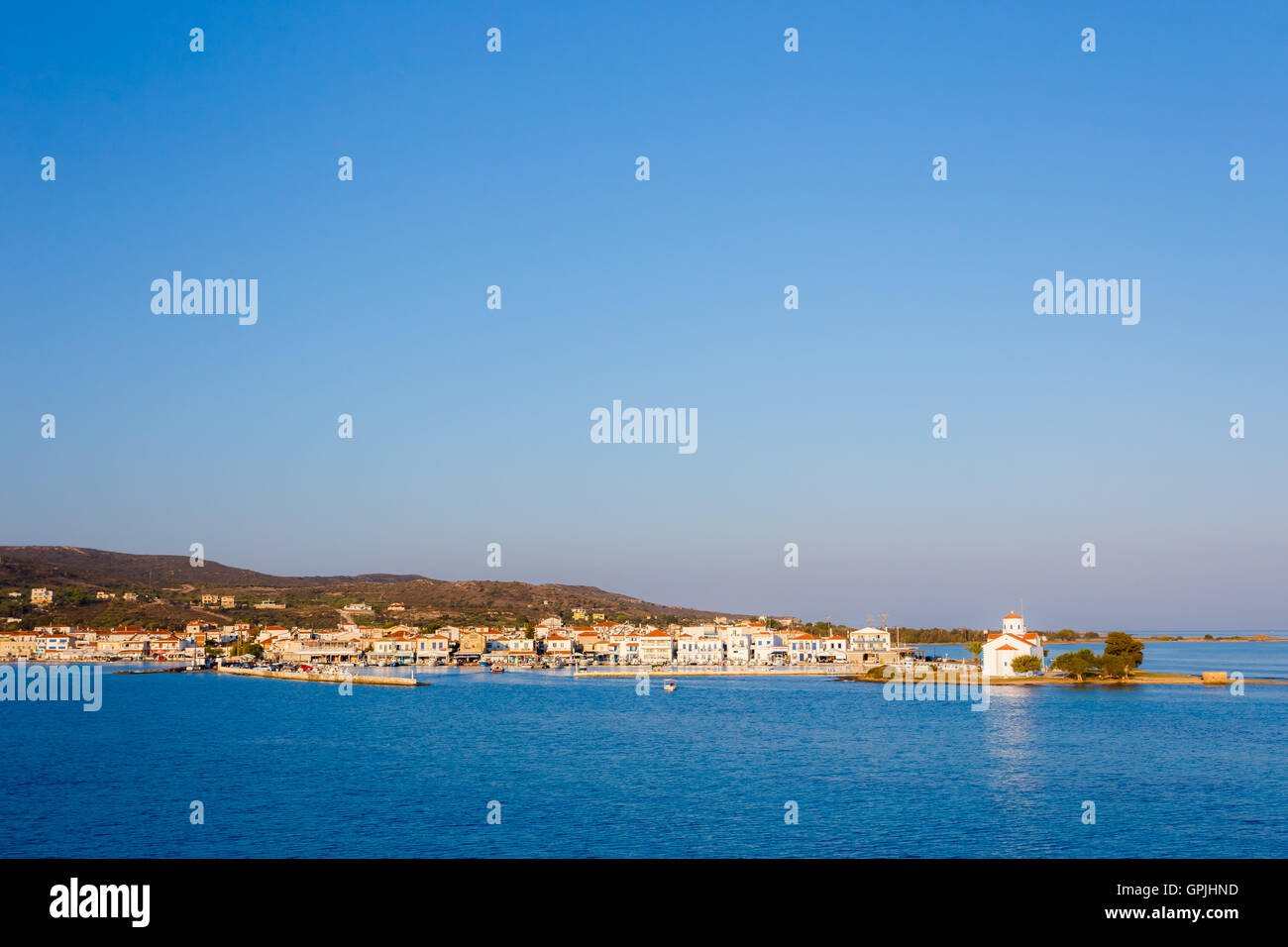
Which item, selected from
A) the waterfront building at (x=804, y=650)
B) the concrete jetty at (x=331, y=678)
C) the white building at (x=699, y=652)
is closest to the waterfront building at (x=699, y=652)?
the white building at (x=699, y=652)

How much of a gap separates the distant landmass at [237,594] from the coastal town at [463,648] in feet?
35.4

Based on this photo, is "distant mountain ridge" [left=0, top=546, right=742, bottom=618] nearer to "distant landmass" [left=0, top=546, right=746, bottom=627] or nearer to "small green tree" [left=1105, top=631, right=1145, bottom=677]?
"distant landmass" [left=0, top=546, right=746, bottom=627]

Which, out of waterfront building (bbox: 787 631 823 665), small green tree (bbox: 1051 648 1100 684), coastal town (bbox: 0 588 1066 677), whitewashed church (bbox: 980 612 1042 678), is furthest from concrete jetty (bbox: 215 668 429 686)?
small green tree (bbox: 1051 648 1100 684)

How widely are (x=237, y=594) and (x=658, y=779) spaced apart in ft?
370

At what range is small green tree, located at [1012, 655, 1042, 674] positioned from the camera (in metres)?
57.5

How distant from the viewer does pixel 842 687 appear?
60094 mm

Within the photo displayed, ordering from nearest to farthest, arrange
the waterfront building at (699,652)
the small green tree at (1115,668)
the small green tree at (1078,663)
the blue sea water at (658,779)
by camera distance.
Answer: the blue sea water at (658,779), the small green tree at (1078,663), the small green tree at (1115,668), the waterfront building at (699,652)

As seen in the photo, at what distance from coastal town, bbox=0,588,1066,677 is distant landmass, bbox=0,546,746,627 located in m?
10.8

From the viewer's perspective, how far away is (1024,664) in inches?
2261

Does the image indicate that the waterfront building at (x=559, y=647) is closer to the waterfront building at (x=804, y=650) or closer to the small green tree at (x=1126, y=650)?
the waterfront building at (x=804, y=650)

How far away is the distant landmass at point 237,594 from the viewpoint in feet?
349

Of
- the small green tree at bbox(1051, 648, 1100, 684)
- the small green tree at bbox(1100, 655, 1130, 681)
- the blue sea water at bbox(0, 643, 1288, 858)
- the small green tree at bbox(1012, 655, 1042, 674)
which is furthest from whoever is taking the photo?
the small green tree at bbox(1100, 655, 1130, 681)

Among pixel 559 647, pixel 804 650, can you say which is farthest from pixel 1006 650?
pixel 559 647
